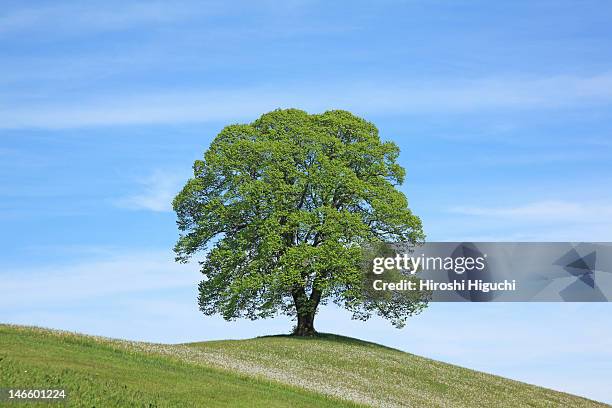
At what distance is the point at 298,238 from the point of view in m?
54.6

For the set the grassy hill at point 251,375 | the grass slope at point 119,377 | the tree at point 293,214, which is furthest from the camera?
the tree at point 293,214

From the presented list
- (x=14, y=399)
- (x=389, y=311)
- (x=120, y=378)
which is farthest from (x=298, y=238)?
(x=14, y=399)

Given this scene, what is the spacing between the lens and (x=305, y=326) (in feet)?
182

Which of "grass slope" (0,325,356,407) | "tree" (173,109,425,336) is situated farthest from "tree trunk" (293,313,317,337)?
"grass slope" (0,325,356,407)

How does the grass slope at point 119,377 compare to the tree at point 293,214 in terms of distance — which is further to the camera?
the tree at point 293,214

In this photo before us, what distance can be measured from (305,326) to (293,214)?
8268 millimetres

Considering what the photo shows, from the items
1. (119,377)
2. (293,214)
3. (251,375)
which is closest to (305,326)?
(293,214)

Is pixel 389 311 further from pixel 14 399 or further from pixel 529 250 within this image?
pixel 14 399

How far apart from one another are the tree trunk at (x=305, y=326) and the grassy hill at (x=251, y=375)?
117cm

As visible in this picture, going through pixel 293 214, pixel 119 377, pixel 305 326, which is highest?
pixel 293 214

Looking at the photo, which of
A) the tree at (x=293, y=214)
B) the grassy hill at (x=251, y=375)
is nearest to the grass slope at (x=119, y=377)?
the grassy hill at (x=251, y=375)

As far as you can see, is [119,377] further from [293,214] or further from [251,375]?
[293,214]

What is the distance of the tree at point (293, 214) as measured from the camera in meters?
52.9

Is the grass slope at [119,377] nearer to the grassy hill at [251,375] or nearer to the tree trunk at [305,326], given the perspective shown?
the grassy hill at [251,375]
